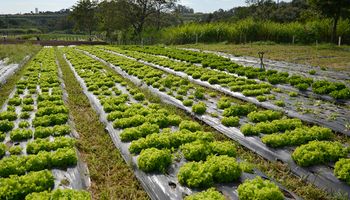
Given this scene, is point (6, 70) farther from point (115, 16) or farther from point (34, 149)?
point (115, 16)

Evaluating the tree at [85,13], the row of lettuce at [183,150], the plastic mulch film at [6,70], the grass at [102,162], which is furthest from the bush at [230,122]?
the tree at [85,13]

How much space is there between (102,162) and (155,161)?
1.97 m

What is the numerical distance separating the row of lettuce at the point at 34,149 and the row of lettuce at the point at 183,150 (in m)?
1.56

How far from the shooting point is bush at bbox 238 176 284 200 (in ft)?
17.9

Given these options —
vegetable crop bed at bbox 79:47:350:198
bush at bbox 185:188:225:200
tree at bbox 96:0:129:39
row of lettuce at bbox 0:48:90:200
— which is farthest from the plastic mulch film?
tree at bbox 96:0:129:39

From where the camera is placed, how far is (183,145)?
309 inches

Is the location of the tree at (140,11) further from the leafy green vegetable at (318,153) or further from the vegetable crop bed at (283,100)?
the leafy green vegetable at (318,153)

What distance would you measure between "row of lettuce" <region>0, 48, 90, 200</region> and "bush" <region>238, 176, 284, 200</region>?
107 inches

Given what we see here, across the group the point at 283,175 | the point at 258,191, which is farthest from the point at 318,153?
the point at 258,191

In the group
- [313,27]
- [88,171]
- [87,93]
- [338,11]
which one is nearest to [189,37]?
[313,27]

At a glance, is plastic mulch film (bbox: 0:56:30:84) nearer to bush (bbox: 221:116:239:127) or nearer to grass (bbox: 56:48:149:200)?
grass (bbox: 56:48:149:200)

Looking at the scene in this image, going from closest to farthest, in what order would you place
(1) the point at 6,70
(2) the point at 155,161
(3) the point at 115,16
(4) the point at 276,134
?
(2) the point at 155,161 < (4) the point at 276,134 < (1) the point at 6,70 < (3) the point at 115,16

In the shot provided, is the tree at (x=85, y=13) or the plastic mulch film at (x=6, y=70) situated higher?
the tree at (x=85, y=13)

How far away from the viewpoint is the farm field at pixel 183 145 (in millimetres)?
6297
